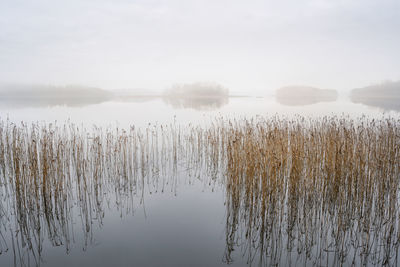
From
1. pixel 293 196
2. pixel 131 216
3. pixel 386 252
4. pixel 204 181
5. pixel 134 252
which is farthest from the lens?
pixel 204 181

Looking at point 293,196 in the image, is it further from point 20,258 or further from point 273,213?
point 20,258

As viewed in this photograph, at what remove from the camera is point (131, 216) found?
4.06 metres

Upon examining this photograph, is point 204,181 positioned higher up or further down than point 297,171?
further down

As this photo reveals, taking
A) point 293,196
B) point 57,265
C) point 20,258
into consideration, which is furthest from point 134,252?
point 293,196

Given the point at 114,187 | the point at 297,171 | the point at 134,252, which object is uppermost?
the point at 297,171

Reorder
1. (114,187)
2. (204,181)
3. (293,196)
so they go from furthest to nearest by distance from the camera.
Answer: (204,181) → (114,187) → (293,196)

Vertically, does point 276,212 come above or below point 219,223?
above

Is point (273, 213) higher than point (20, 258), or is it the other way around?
point (273, 213)

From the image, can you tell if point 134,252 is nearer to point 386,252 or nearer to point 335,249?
point 335,249

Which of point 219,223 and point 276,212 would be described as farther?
point 219,223

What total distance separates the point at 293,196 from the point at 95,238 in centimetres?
299

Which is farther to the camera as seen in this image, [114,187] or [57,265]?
[114,187]

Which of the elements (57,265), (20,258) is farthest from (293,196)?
(20,258)

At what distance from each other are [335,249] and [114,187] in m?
3.98
